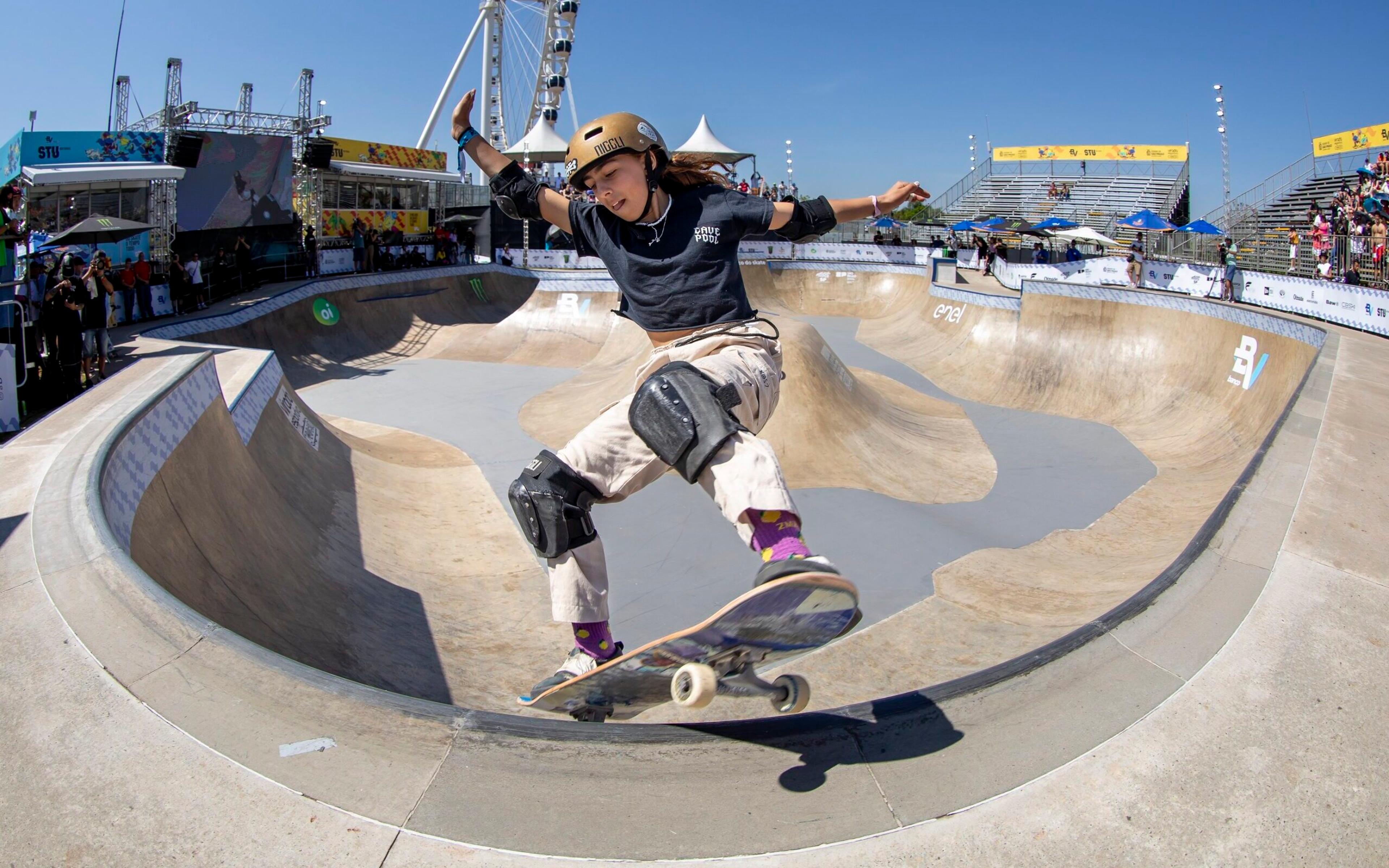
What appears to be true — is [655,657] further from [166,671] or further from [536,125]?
[536,125]

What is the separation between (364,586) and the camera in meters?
6.92

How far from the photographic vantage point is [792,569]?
8.37 feet

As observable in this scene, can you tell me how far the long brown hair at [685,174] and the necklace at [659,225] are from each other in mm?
99

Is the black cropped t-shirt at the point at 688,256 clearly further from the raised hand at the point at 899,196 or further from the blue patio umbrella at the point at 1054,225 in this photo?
the blue patio umbrella at the point at 1054,225

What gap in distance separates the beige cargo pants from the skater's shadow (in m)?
0.63

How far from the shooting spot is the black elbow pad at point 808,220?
3.62m

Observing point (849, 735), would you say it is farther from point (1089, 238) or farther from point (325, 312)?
point (1089, 238)

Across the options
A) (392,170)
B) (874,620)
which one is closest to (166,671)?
Result: (874,620)

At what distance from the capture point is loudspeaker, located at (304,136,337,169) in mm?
27531

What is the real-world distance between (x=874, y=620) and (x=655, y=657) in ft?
16.4

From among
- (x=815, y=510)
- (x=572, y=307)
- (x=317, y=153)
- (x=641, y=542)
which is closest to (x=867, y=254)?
(x=572, y=307)

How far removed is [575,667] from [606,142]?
83.7 inches

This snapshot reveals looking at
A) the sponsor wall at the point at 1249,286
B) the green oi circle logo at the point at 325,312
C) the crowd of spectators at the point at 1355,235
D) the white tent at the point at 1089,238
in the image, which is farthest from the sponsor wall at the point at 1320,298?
the green oi circle logo at the point at 325,312

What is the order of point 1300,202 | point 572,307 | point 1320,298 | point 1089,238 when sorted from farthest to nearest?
point 1089,238
point 1300,202
point 572,307
point 1320,298
